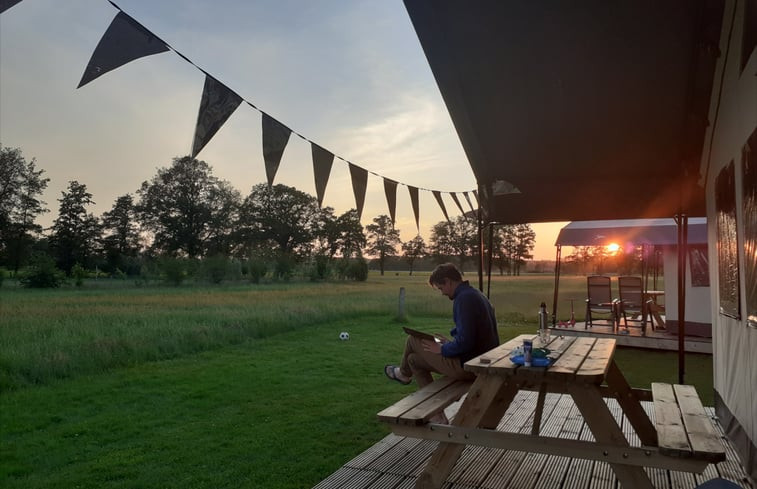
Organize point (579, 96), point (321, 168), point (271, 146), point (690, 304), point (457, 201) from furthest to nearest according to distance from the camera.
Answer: point (690, 304), point (457, 201), point (321, 168), point (271, 146), point (579, 96)

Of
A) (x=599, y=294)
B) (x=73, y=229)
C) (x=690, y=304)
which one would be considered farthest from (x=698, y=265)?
(x=73, y=229)

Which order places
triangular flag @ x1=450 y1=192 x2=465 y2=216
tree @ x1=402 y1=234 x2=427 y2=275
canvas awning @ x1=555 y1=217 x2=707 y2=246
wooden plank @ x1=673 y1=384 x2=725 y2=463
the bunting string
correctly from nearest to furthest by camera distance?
1. wooden plank @ x1=673 y1=384 x2=725 y2=463
2. the bunting string
3. triangular flag @ x1=450 y1=192 x2=465 y2=216
4. canvas awning @ x1=555 y1=217 x2=707 y2=246
5. tree @ x1=402 y1=234 x2=427 y2=275

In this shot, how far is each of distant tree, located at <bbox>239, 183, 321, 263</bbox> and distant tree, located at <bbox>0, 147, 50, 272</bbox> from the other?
698 inches

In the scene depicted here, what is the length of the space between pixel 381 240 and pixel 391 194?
36036mm

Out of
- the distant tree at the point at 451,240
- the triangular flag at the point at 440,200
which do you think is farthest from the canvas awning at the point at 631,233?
the distant tree at the point at 451,240

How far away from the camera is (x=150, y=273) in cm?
2586

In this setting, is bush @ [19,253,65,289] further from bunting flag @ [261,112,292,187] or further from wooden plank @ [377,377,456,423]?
wooden plank @ [377,377,456,423]

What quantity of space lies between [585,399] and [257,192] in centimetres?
3756

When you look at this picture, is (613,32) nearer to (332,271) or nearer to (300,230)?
(332,271)

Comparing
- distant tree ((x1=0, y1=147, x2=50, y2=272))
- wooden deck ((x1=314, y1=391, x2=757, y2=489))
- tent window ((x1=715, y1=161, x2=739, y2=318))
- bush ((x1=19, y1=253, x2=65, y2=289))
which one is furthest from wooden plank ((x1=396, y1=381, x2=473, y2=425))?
bush ((x1=19, y1=253, x2=65, y2=289))

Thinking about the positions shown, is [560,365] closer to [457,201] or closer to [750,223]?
[750,223]

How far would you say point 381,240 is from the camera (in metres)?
42.1

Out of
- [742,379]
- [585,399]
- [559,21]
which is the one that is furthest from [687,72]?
[585,399]

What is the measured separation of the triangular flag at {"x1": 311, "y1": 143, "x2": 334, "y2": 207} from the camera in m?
4.56
